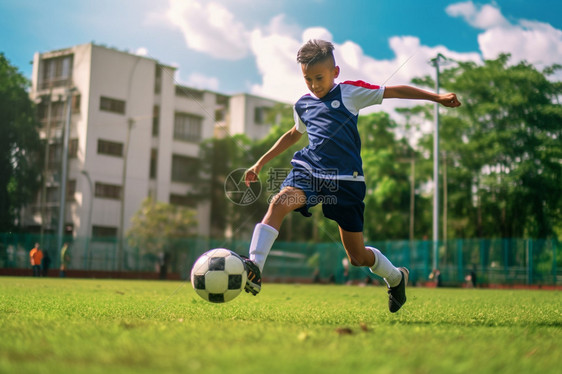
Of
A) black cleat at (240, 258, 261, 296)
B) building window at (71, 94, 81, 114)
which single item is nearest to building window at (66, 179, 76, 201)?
building window at (71, 94, 81, 114)

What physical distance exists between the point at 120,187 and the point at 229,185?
9.78m

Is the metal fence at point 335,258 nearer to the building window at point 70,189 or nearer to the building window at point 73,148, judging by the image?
the building window at point 70,189

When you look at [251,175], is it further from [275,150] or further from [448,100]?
[448,100]

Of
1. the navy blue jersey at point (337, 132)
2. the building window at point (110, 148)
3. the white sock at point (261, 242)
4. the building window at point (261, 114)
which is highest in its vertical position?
the building window at point (261, 114)

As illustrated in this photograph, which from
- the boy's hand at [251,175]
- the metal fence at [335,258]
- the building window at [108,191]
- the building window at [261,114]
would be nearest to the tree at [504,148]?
the metal fence at [335,258]

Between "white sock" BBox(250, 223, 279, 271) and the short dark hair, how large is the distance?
54.5 inches

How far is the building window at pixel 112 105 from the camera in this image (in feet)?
148

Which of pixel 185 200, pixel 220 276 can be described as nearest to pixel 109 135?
pixel 185 200

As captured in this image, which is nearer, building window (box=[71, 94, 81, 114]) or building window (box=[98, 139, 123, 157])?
building window (box=[71, 94, 81, 114])

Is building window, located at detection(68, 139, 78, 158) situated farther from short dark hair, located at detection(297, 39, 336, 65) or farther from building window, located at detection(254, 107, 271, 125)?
short dark hair, located at detection(297, 39, 336, 65)

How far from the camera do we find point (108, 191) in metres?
45.8

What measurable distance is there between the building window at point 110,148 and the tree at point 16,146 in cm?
498

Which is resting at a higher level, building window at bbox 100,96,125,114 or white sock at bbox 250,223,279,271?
building window at bbox 100,96,125,114

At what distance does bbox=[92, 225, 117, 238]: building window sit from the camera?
44.2 m
